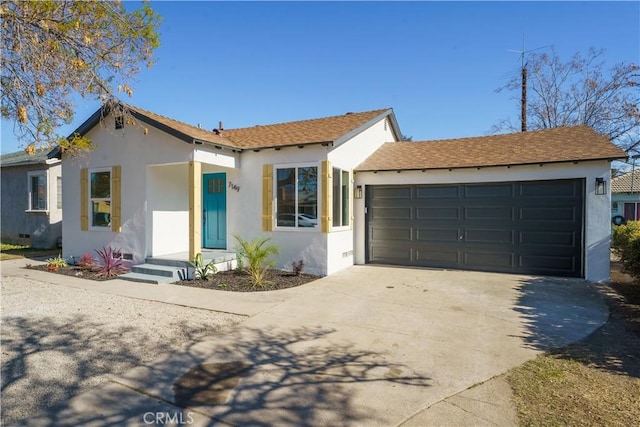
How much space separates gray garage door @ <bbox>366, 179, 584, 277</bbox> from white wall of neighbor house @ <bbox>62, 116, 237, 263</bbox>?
522cm

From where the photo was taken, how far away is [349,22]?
419 inches

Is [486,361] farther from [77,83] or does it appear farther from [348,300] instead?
[77,83]

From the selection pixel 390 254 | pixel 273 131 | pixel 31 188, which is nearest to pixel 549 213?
pixel 390 254

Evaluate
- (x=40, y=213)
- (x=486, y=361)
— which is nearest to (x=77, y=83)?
(x=486, y=361)

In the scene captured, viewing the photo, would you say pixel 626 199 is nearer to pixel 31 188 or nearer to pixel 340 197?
pixel 340 197

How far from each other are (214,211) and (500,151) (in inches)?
352

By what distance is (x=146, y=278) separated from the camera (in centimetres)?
850

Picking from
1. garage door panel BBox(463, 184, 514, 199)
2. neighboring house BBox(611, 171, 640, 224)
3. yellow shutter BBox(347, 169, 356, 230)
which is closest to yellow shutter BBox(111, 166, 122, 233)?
yellow shutter BBox(347, 169, 356, 230)

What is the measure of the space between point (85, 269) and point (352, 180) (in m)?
8.22

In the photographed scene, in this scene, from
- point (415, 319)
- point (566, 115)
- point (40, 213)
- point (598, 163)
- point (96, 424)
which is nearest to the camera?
point (96, 424)

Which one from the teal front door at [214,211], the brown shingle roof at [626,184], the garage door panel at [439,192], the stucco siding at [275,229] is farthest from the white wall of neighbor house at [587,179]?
the brown shingle roof at [626,184]

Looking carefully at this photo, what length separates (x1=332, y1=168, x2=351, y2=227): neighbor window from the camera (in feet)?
31.8

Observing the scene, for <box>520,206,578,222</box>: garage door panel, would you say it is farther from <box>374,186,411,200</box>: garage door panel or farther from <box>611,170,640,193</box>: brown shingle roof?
<box>611,170,640,193</box>: brown shingle roof

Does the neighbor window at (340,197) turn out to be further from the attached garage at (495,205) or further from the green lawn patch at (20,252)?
the green lawn patch at (20,252)
